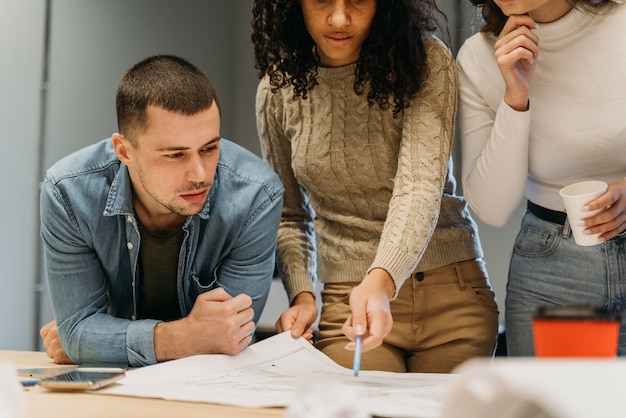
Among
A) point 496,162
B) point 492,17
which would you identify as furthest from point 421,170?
point 492,17

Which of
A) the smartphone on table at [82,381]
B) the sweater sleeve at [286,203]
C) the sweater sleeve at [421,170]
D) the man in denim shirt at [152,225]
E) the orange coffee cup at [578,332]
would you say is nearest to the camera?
the orange coffee cup at [578,332]

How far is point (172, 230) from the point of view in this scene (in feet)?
5.45

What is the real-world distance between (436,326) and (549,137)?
1.40 feet

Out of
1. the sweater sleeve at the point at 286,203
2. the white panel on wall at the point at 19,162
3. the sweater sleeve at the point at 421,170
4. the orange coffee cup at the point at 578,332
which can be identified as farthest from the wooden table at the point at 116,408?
the white panel on wall at the point at 19,162

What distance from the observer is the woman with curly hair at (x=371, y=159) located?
5.15 ft

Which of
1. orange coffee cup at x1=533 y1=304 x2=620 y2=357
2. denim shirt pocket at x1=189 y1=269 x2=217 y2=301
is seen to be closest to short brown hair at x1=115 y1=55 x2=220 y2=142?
denim shirt pocket at x1=189 y1=269 x2=217 y2=301

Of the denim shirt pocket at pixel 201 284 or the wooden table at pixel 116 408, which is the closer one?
the wooden table at pixel 116 408

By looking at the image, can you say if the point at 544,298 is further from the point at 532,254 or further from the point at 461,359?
the point at 461,359

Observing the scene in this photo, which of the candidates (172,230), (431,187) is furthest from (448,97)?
(172,230)

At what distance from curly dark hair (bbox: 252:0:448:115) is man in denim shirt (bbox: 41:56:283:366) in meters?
0.18

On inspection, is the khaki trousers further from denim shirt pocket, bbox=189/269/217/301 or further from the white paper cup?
the white paper cup

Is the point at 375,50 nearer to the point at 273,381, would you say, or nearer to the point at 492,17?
the point at 492,17

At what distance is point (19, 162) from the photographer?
9.88 feet

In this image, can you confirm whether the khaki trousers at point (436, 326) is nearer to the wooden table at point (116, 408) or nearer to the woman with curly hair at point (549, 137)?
the woman with curly hair at point (549, 137)
